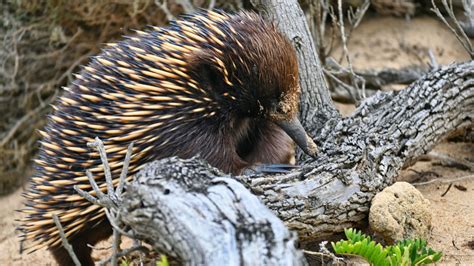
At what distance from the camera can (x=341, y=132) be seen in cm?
433

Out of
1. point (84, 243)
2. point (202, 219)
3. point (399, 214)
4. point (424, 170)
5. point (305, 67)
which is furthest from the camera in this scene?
point (424, 170)

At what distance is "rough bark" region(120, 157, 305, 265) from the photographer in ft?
7.57

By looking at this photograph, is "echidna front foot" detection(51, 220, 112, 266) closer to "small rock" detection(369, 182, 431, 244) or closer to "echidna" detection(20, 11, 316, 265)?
"echidna" detection(20, 11, 316, 265)

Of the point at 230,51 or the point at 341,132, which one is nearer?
the point at 230,51

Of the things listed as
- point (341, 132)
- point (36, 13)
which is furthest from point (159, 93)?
point (36, 13)

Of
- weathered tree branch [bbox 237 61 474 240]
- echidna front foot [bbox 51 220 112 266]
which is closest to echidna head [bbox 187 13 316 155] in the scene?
weathered tree branch [bbox 237 61 474 240]

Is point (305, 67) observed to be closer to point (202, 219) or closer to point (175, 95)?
point (175, 95)

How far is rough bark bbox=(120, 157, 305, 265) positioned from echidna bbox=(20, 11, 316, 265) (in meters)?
1.06

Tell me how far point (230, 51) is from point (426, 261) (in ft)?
5.06

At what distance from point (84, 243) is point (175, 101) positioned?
1.17 metres

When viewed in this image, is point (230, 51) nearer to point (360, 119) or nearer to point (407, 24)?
point (360, 119)

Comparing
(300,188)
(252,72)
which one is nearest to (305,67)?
(252,72)

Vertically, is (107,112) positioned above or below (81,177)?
above

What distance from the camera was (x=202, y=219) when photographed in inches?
97.2
